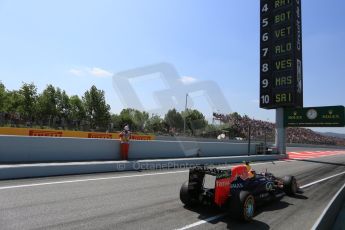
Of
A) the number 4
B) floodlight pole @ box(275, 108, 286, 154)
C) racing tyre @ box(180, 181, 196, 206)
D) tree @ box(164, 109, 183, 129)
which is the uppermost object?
the number 4

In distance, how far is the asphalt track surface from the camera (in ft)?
19.5

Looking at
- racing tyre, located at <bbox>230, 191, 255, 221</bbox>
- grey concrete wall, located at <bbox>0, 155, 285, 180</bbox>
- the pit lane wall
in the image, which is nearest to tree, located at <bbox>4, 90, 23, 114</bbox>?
the pit lane wall

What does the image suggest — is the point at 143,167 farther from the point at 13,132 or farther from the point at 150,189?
the point at 13,132

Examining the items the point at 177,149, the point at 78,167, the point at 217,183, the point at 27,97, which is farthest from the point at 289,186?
the point at 27,97

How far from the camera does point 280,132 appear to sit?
33594 millimetres

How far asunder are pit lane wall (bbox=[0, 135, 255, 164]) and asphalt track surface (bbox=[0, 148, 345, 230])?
10.4ft

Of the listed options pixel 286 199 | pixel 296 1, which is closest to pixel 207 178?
pixel 286 199

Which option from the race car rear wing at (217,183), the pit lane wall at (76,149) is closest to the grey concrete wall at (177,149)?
the pit lane wall at (76,149)

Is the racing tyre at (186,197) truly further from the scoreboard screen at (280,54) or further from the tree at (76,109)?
the tree at (76,109)

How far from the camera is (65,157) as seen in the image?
46.0 ft

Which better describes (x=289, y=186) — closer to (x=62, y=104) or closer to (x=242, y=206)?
(x=242, y=206)

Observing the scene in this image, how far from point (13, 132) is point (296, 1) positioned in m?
26.3

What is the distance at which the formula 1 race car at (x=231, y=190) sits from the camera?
6.85 m

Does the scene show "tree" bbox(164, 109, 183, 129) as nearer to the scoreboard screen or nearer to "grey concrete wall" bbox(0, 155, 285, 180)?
the scoreboard screen
